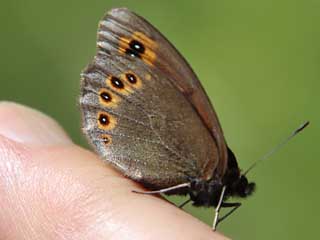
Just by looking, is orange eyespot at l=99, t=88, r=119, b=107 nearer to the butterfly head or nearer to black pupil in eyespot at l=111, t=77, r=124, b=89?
black pupil in eyespot at l=111, t=77, r=124, b=89

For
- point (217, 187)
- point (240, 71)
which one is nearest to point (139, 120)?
point (217, 187)

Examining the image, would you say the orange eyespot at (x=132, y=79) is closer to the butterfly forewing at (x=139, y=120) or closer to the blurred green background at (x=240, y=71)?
the butterfly forewing at (x=139, y=120)

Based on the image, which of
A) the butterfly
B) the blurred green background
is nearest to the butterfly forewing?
the butterfly

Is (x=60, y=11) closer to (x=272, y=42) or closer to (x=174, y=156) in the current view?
(x=272, y=42)

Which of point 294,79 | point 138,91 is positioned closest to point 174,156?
point 138,91

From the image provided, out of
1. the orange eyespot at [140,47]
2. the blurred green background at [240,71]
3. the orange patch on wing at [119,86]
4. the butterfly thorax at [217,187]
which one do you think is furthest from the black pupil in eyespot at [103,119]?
the blurred green background at [240,71]
